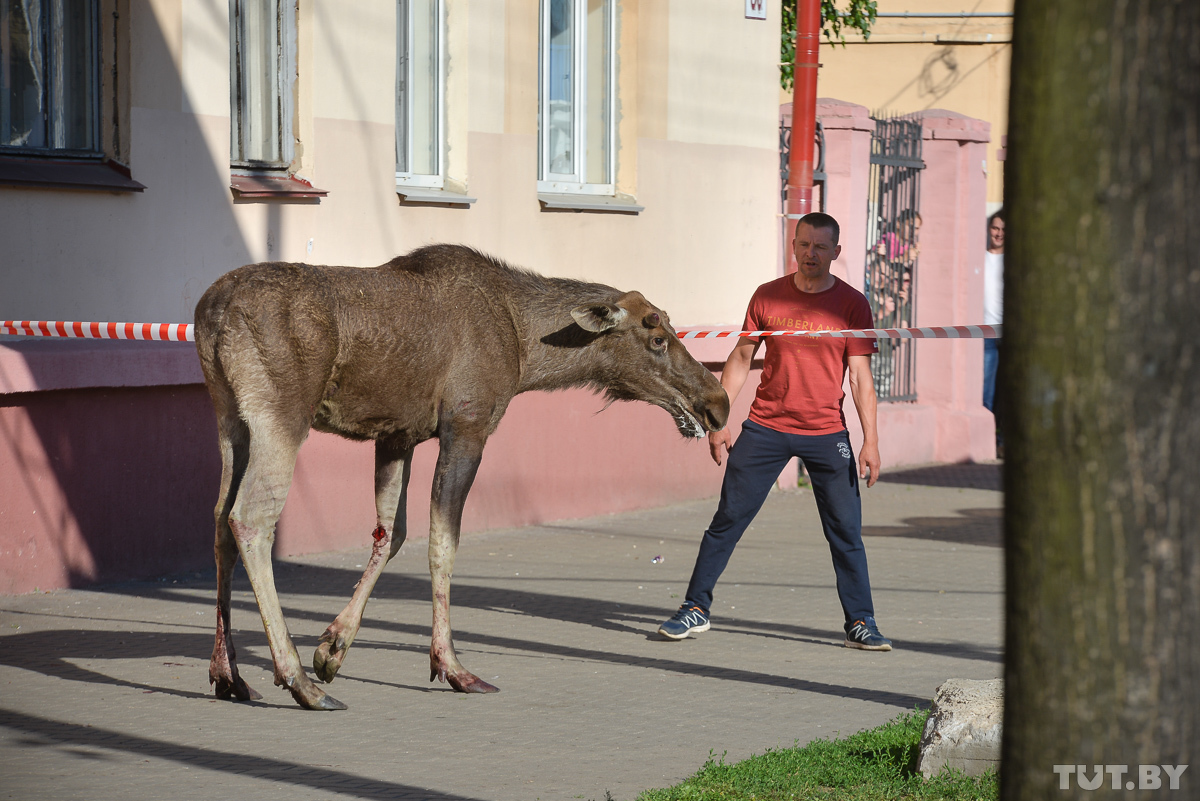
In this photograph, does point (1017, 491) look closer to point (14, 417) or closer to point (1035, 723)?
point (1035, 723)

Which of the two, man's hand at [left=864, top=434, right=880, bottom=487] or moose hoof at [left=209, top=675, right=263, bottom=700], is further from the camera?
man's hand at [left=864, top=434, right=880, bottom=487]

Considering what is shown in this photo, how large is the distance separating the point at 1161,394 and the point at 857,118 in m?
12.9

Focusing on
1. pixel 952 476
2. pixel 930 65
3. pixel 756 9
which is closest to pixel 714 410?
pixel 756 9

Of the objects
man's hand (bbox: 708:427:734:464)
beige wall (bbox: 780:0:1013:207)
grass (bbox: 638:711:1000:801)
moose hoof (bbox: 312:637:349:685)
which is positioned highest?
beige wall (bbox: 780:0:1013:207)

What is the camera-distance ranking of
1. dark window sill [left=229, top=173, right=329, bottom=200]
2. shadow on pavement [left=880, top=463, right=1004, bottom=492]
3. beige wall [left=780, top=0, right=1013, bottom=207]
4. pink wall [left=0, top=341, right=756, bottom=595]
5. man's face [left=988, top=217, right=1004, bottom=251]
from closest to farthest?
pink wall [left=0, top=341, right=756, bottom=595] → dark window sill [left=229, top=173, right=329, bottom=200] → shadow on pavement [left=880, top=463, right=1004, bottom=492] → man's face [left=988, top=217, right=1004, bottom=251] → beige wall [left=780, top=0, right=1013, bottom=207]

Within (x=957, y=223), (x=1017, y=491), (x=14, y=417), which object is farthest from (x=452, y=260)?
(x=957, y=223)

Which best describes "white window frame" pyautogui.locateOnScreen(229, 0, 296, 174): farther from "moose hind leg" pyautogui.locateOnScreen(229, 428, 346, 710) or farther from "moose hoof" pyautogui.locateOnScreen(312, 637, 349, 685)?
"moose hoof" pyautogui.locateOnScreen(312, 637, 349, 685)

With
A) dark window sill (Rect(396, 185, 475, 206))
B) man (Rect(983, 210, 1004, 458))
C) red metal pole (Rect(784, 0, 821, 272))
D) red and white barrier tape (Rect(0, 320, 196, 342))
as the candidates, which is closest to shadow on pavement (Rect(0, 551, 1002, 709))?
red and white barrier tape (Rect(0, 320, 196, 342))

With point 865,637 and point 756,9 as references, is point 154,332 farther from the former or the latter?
point 756,9

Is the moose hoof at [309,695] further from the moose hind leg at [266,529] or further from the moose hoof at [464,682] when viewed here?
the moose hoof at [464,682]

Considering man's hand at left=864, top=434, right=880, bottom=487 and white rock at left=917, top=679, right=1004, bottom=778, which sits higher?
man's hand at left=864, top=434, right=880, bottom=487

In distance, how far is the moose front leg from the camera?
21.2 feet

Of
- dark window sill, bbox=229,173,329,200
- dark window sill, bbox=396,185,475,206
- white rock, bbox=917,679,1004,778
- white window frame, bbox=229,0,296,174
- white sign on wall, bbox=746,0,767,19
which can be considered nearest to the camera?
white rock, bbox=917,679,1004,778

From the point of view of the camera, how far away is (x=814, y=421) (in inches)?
300
